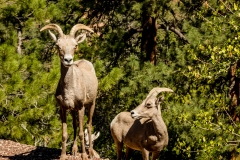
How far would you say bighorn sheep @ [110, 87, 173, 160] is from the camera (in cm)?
854

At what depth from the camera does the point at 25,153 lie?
9.98 m

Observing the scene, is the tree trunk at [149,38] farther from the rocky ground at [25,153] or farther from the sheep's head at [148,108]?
the sheep's head at [148,108]

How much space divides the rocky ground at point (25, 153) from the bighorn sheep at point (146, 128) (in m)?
0.89

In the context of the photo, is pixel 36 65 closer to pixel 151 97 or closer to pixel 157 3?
pixel 157 3

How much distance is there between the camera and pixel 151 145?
28.5 ft

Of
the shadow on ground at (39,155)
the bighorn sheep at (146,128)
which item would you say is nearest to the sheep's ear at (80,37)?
the bighorn sheep at (146,128)

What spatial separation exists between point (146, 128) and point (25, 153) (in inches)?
94.5

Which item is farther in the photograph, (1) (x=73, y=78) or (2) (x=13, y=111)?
(2) (x=13, y=111)

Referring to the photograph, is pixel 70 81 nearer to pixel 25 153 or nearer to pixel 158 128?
pixel 158 128

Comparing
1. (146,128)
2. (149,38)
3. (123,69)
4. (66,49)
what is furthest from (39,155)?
(149,38)

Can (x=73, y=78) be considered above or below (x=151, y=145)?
above

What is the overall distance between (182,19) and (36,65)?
5047 millimetres

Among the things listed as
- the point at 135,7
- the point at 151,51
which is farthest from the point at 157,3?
the point at 151,51

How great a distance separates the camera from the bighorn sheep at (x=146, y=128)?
8539 millimetres
